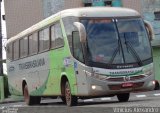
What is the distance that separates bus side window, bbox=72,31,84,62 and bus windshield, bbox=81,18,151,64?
1.11 ft

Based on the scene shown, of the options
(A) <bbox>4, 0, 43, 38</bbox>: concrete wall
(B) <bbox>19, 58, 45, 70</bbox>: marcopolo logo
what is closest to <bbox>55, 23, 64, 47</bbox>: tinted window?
(B) <bbox>19, 58, 45, 70</bbox>: marcopolo logo

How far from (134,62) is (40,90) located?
19.6ft

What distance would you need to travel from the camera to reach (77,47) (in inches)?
715

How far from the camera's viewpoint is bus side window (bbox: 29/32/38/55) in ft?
74.7

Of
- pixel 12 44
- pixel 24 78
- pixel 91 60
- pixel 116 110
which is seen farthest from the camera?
pixel 12 44

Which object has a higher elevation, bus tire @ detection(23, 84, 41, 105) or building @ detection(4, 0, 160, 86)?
building @ detection(4, 0, 160, 86)

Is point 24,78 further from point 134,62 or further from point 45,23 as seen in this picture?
point 134,62

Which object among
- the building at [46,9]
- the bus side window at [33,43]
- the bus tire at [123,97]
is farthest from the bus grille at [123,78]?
the building at [46,9]

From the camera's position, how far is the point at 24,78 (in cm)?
2552

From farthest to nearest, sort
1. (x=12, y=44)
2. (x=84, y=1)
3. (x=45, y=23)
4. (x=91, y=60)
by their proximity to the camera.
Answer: (x=84, y=1), (x=12, y=44), (x=45, y=23), (x=91, y=60)

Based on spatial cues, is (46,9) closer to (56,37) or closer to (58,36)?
(56,37)

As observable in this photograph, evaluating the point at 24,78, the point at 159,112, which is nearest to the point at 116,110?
the point at 159,112

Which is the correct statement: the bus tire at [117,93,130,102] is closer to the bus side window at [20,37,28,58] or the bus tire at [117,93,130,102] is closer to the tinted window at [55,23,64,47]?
the tinted window at [55,23,64,47]

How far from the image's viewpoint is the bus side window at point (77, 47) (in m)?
18.0
